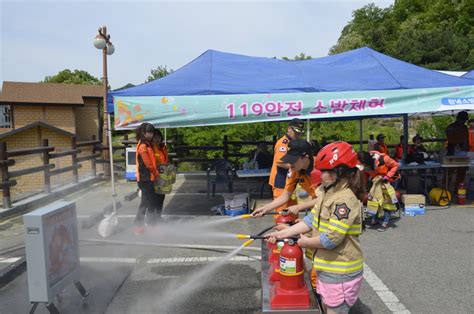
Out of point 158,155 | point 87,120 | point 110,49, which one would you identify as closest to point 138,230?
point 158,155

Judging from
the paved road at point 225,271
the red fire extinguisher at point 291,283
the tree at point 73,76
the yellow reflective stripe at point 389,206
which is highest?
the tree at point 73,76

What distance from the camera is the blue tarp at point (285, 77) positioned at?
7551mm

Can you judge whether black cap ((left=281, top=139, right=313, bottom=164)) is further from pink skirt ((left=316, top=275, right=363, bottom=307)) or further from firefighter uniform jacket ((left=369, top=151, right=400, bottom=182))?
firefighter uniform jacket ((left=369, top=151, right=400, bottom=182))

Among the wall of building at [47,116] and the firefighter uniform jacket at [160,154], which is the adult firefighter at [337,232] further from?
the wall of building at [47,116]

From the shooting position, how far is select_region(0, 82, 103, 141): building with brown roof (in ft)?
75.7

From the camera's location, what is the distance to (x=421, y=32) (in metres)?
37.0

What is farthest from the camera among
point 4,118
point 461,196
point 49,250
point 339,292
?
point 4,118

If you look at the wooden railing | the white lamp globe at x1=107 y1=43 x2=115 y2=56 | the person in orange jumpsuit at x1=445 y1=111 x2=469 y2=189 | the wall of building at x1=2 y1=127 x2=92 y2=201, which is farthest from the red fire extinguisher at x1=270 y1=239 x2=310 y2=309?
the white lamp globe at x1=107 y1=43 x2=115 y2=56

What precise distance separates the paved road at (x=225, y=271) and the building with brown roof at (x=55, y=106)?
17838 millimetres

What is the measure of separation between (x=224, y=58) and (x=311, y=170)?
6.10m

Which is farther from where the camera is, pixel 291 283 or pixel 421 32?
pixel 421 32

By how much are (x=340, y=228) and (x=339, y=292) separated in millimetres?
468

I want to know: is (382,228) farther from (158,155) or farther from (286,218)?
(158,155)

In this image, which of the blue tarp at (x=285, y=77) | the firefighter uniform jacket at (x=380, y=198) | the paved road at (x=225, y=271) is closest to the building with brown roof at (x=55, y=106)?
the blue tarp at (x=285, y=77)
